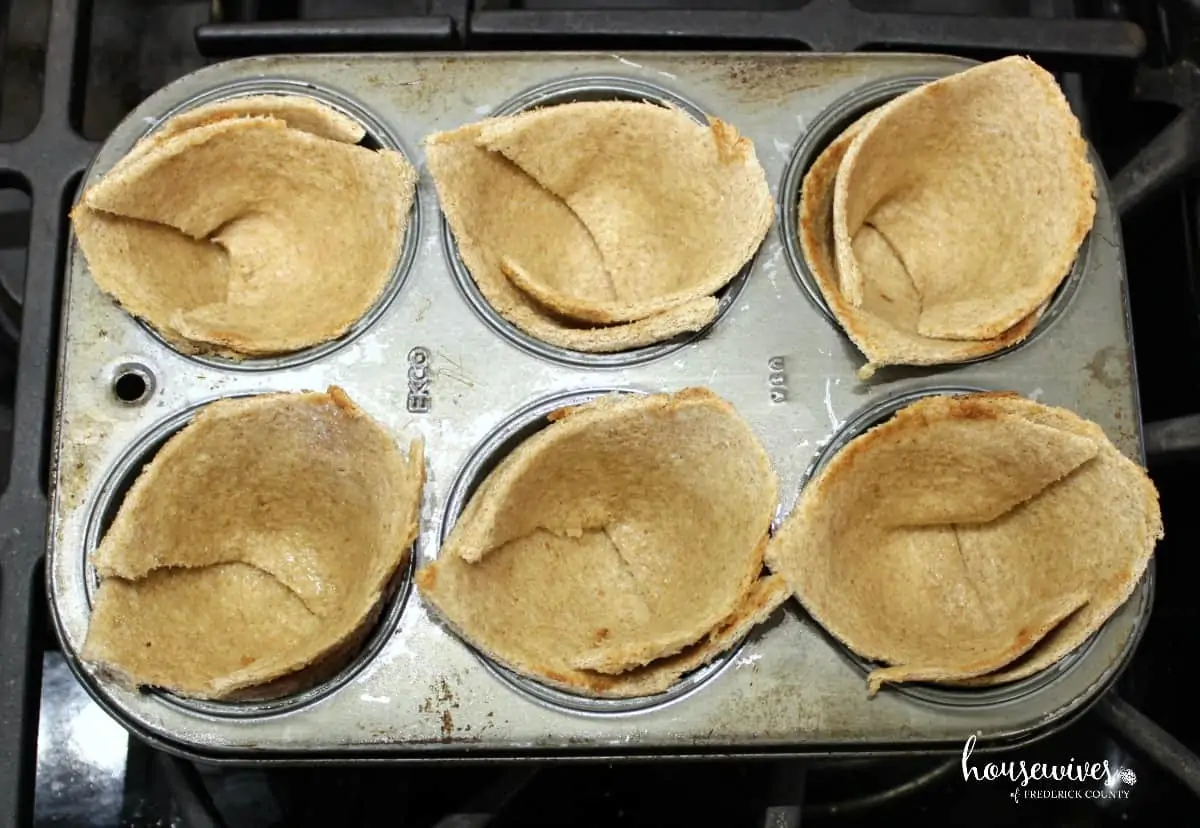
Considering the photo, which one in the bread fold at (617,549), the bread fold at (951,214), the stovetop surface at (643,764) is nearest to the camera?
the bread fold at (617,549)

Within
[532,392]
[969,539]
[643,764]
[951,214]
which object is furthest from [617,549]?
[951,214]

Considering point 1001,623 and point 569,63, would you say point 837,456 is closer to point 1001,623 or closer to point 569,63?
point 1001,623

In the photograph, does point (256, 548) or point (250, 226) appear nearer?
point (256, 548)

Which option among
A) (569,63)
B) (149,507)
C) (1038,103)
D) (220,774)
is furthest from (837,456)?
(220,774)

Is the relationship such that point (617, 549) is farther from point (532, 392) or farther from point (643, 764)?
point (643, 764)

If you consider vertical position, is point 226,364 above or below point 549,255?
below

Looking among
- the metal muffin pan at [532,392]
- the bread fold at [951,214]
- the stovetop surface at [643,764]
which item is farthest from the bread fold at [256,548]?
the bread fold at [951,214]

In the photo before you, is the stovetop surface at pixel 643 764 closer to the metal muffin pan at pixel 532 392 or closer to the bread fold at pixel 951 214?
the metal muffin pan at pixel 532 392
